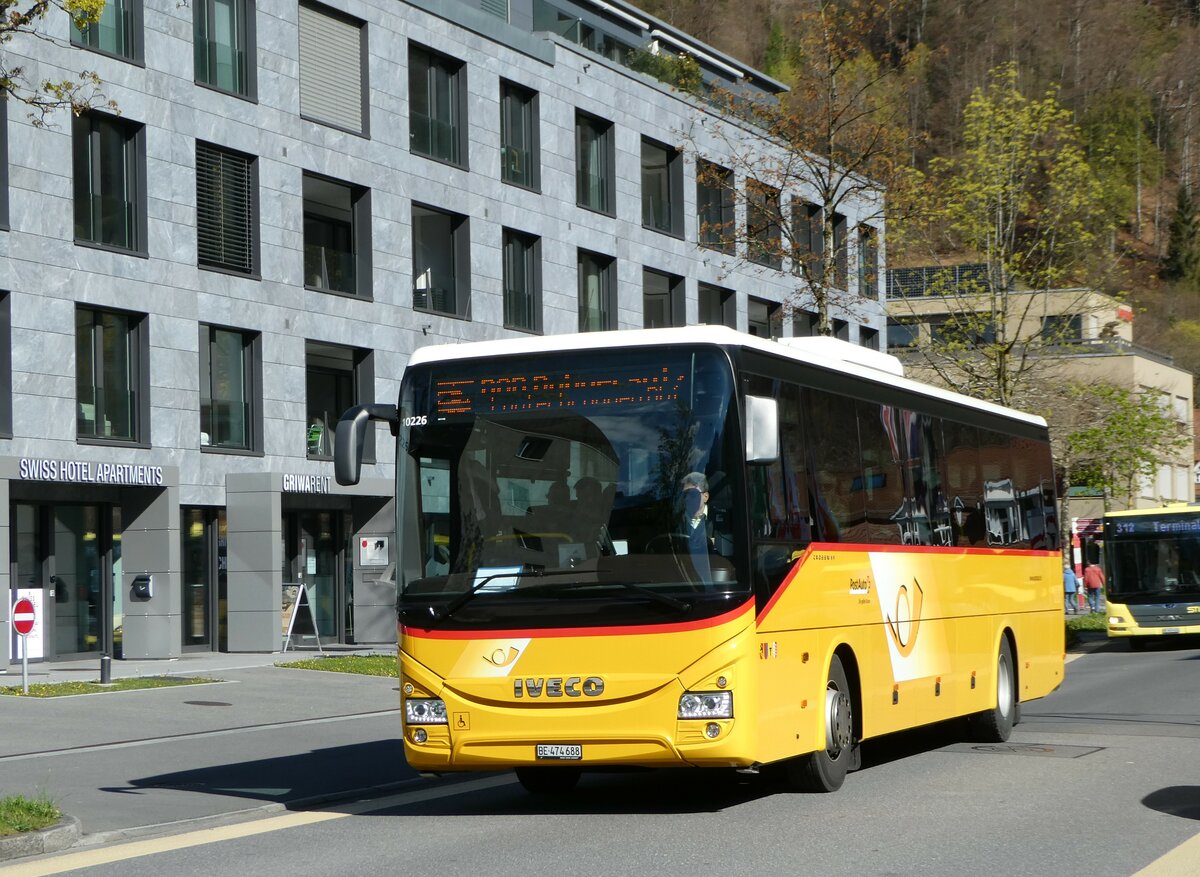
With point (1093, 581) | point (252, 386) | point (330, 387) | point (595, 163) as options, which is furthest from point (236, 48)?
point (1093, 581)

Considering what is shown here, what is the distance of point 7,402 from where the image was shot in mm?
26641

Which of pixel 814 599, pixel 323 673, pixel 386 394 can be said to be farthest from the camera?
pixel 386 394

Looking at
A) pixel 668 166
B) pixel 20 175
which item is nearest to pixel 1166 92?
pixel 668 166

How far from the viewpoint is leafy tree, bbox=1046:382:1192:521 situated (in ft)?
161

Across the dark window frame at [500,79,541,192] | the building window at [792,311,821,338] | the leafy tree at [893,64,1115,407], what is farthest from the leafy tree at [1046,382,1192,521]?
the dark window frame at [500,79,541,192]

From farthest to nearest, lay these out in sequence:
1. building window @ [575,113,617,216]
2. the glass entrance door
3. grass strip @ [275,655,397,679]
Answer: building window @ [575,113,617,216]
the glass entrance door
grass strip @ [275,655,397,679]

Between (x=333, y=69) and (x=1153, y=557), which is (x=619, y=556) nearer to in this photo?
(x=333, y=69)

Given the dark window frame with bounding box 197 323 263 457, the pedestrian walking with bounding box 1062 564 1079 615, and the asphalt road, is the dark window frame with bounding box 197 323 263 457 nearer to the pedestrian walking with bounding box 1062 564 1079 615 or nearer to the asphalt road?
the asphalt road

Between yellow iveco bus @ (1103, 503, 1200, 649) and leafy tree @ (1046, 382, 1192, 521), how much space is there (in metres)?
10.9

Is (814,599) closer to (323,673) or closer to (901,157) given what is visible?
(323,673)

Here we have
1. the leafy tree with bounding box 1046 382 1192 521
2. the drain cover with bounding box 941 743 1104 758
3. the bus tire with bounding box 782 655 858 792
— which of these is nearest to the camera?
the bus tire with bounding box 782 655 858 792

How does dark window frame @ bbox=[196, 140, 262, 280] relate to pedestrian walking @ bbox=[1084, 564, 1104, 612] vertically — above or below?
above

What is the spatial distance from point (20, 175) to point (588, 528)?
1940 cm

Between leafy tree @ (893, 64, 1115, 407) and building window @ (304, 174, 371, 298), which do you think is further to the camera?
leafy tree @ (893, 64, 1115, 407)
